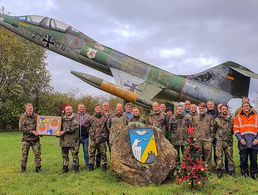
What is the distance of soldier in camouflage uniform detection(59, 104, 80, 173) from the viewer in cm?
841

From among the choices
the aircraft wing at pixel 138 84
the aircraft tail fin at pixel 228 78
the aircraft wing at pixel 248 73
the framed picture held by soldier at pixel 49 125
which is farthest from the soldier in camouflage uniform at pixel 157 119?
the aircraft tail fin at pixel 228 78

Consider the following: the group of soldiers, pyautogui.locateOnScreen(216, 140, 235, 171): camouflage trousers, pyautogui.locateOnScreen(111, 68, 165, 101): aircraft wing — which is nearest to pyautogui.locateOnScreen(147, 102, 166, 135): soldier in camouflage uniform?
the group of soldiers

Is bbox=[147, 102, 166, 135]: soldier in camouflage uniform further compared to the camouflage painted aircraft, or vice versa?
the camouflage painted aircraft

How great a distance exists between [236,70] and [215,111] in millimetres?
4859

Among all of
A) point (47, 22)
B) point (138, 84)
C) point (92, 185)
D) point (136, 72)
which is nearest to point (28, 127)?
point (92, 185)

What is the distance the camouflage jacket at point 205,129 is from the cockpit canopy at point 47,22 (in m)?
8.87

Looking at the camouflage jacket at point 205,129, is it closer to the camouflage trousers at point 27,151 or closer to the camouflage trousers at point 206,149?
the camouflage trousers at point 206,149

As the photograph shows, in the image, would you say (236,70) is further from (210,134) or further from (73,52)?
(73,52)

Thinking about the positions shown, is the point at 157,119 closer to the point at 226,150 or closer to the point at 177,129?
the point at 177,129

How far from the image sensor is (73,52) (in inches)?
554

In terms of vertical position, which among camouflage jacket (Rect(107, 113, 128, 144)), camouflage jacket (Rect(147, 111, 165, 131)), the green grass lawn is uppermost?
camouflage jacket (Rect(147, 111, 165, 131))

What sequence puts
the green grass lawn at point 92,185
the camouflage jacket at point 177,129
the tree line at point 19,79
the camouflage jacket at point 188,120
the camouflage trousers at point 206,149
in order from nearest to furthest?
the green grass lawn at point 92,185 → the camouflage trousers at point 206,149 → the camouflage jacket at point 188,120 → the camouflage jacket at point 177,129 → the tree line at point 19,79

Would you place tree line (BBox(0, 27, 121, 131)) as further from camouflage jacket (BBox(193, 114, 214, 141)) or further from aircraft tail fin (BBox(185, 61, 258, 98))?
camouflage jacket (BBox(193, 114, 214, 141))

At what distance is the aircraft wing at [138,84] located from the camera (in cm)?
1300
